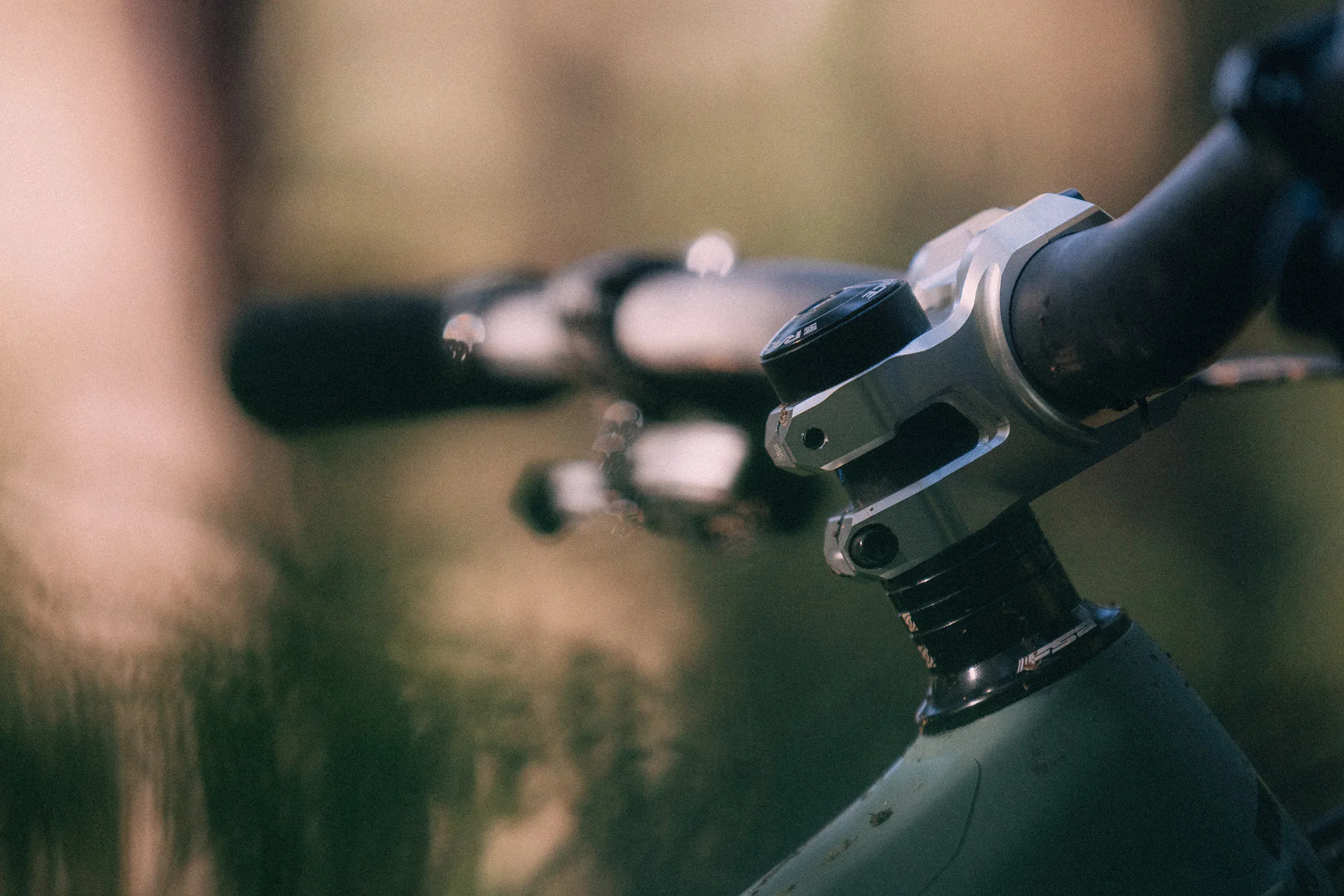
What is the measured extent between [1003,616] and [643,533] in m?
0.33

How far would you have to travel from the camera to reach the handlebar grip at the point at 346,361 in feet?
2.00

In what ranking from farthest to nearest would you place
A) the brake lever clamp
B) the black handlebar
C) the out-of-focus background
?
the out-of-focus background → the brake lever clamp → the black handlebar

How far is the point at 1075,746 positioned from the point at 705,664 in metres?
0.36

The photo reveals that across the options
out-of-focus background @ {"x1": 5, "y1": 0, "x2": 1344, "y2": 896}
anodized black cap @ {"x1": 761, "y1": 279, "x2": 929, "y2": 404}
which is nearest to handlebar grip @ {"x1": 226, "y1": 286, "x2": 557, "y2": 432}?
out-of-focus background @ {"x1": 5, "y1": 0, "x2": 1344, "y2": 896}

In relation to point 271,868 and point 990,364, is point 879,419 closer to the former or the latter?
point 990,364

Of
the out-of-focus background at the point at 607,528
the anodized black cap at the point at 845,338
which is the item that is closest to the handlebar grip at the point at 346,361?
the out-of-focus background at the point at 607,528

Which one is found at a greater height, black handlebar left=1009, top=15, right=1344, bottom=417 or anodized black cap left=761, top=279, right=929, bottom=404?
anodized black cap left=761, top=279, right=929, bottom=404

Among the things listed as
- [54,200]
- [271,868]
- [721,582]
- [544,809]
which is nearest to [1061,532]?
[721,582]

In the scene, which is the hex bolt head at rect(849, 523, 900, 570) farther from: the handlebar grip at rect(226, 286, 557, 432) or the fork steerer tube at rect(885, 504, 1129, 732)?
the handlebar grip at rect(226, 286, 557, 432)

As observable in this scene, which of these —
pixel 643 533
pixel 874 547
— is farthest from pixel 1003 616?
pixel 643 533

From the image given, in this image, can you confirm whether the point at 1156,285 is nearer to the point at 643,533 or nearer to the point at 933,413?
the point at 933,413

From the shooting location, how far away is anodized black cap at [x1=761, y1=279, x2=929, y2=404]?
1.09 feet

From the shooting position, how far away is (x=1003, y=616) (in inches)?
13.9

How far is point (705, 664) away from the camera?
26.7 inches
